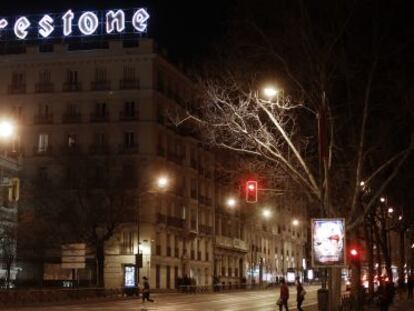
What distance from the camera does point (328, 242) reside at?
25.3 meters

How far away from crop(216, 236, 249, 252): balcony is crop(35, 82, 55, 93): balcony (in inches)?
1165

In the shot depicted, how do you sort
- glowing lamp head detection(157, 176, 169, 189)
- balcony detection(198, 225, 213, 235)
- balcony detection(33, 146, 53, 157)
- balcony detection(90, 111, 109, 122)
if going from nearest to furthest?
glowing lamp head detection(157, 176, 169, 189)
balcony detection(33, 146, 53, 157)
balcony detection(90, 111, 109, 122)
balcony detection(198, 225, 213, 235)

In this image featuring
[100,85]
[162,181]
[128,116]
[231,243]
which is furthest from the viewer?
[231,243]

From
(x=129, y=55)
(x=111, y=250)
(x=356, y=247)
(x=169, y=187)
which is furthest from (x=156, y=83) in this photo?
(x=356, y=247)

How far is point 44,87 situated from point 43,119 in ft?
11.1

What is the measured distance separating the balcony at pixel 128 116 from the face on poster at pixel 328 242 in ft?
182

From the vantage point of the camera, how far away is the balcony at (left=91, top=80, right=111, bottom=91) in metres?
80.4

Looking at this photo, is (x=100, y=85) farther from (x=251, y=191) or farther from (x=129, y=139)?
(x=251, y=191)

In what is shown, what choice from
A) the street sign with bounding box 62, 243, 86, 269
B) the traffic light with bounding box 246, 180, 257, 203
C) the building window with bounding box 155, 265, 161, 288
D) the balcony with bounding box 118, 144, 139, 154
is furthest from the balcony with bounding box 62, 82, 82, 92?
the traffic light with bounding box 246, 180, 257, 203

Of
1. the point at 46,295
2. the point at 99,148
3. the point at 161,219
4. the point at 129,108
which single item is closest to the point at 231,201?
the point at 161,219

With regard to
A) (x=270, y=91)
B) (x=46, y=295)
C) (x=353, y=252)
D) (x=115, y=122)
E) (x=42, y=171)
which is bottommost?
(x=46, y=295)

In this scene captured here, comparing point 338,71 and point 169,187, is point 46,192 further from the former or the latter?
point 338,71

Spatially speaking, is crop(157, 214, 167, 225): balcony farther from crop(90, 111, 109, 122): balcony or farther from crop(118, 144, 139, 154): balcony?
crop(90, 111, 109, 122): balcony

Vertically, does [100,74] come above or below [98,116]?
above
